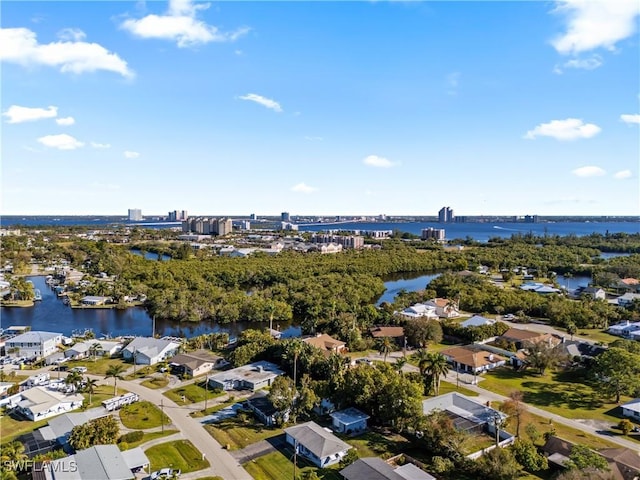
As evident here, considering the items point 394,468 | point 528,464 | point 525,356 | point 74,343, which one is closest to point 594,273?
point 525,356

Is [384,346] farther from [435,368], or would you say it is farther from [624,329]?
[624,329]

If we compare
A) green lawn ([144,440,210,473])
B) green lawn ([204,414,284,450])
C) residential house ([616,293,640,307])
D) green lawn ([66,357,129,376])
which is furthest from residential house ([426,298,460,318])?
green lawn ([144,440,210,473])

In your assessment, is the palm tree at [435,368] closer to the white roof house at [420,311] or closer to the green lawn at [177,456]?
the green lawn at [177,456]

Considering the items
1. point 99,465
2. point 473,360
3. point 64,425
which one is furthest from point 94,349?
point 473,360

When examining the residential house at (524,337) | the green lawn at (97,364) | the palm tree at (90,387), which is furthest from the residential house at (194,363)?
the residential house at (524,337)

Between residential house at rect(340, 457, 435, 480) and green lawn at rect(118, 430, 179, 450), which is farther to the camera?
green lawn at rect(118, 430, 179, 450)

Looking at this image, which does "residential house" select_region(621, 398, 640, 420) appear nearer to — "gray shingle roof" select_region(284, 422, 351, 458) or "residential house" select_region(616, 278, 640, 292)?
"gray shingle roof" select_region(284, 422, 351, 458)

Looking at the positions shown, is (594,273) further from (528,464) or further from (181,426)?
(181,426)
